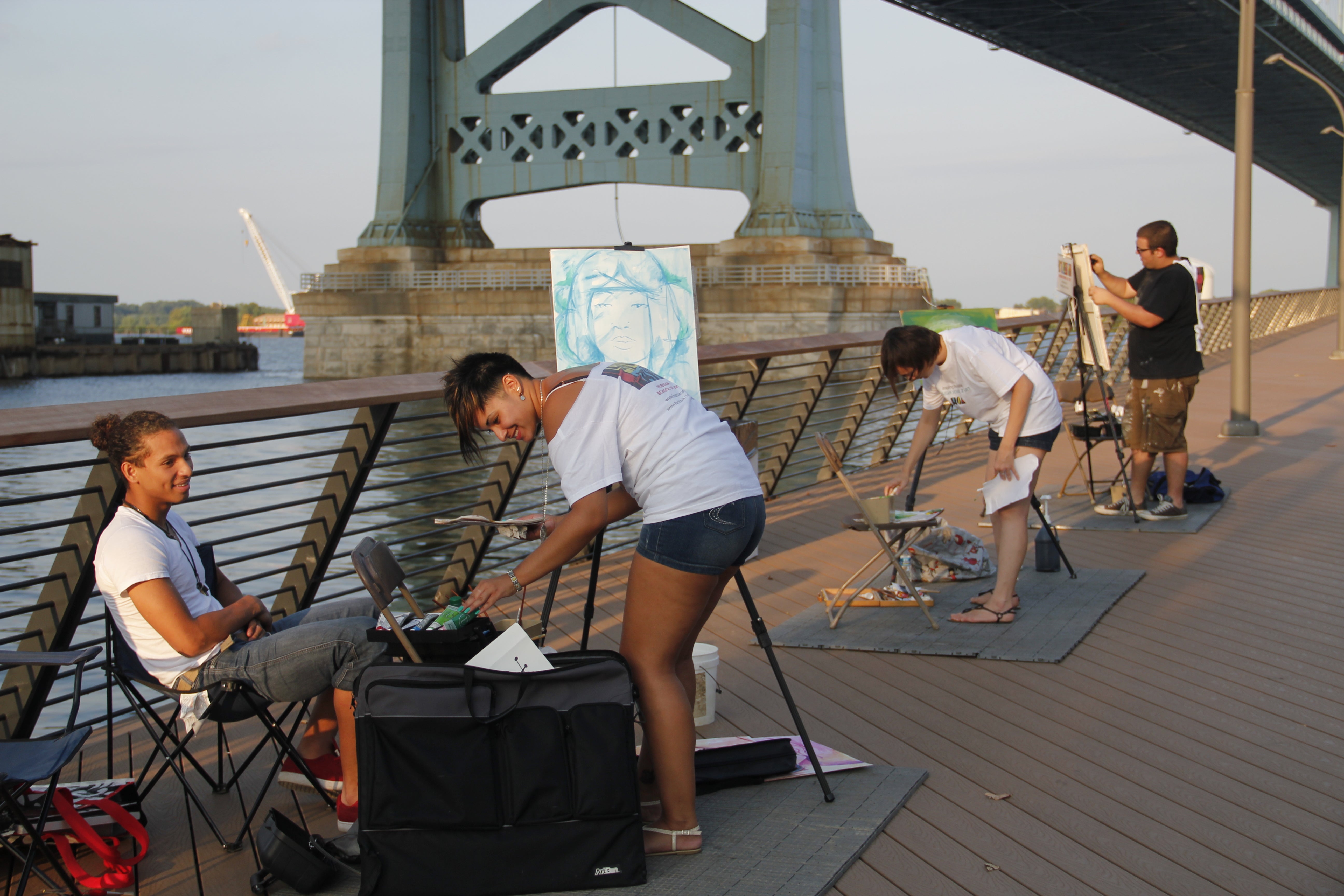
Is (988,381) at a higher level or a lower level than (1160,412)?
higher

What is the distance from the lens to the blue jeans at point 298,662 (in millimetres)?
2807

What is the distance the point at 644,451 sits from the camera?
8.58ft

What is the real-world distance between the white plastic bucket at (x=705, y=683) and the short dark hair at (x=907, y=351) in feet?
4.31

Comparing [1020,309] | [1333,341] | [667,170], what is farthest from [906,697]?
[667,170]

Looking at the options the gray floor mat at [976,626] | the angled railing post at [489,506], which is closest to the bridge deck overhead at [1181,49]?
the gray floor mat at [976,626]

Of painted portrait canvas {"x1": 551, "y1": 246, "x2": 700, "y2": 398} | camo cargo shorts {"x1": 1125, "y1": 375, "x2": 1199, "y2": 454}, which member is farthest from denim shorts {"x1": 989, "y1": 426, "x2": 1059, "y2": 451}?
camo cargo shorts {"x1": 1125, "y1": 375, "x2": 1199, "y2": 454}

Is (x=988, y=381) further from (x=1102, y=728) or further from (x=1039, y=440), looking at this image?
(x=1102, y=728)

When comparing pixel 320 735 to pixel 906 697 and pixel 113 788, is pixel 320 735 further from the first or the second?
pixel 906 697

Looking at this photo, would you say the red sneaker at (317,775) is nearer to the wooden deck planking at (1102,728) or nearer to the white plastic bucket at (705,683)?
the wooden deck planking at (1102,728)

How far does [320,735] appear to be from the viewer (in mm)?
3277

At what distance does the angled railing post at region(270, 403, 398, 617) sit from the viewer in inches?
166

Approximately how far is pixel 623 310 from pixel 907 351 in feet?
4.27

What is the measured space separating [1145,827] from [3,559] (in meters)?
3.20

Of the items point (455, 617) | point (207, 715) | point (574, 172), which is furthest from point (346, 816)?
point (574, 172)
